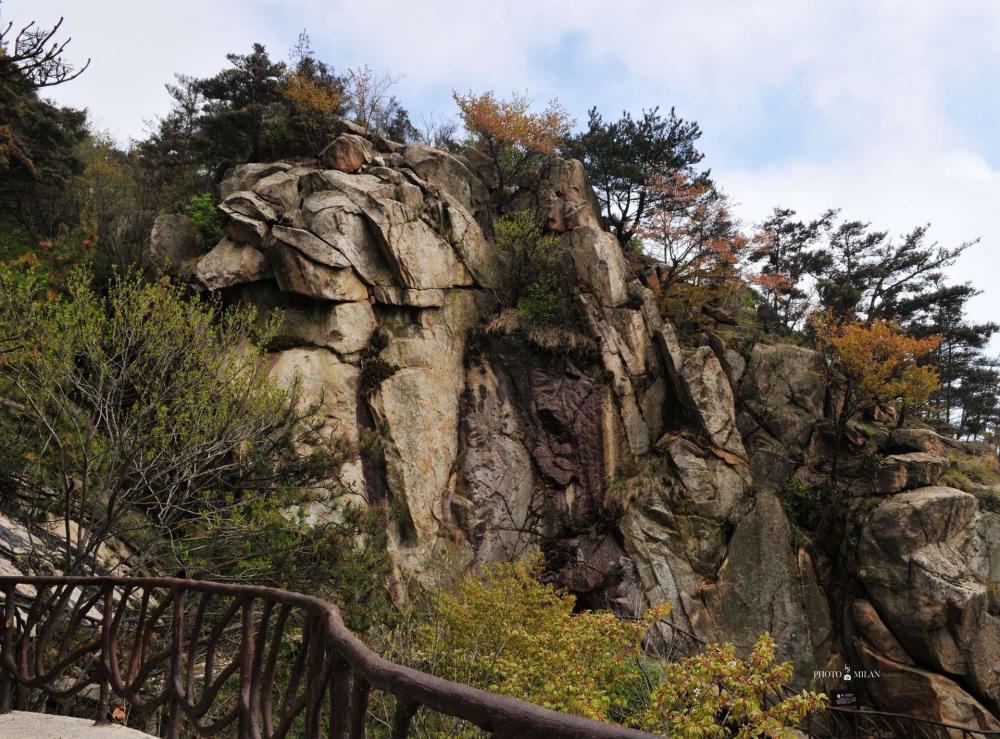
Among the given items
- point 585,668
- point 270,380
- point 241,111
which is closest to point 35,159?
point 241,111

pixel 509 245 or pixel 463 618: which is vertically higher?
pixel 509 245

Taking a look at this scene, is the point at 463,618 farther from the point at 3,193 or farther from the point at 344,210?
the point at 3,193

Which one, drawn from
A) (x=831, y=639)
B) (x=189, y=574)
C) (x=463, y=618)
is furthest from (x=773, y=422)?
(x=189, y=574)

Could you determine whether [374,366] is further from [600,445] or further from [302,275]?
[600,445]

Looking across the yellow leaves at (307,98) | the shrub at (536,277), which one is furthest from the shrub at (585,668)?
the yellow leaves at (307,98)

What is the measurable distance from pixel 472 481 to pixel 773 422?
30.5 feet

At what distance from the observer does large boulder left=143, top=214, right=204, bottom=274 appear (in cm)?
1592

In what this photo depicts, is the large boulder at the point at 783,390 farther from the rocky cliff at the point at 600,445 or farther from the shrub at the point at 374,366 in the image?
the shrub at the point at 374,366

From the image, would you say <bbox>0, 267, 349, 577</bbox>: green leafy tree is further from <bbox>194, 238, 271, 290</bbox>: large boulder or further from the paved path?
<bbox>194, 238, 271, 290</bbox>: large boulder

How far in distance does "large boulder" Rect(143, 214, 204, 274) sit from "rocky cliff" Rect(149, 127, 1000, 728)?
0.35ft

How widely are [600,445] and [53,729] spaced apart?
46.7 ft

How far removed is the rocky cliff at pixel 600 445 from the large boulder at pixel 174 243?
11 cm

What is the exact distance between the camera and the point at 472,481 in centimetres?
1598

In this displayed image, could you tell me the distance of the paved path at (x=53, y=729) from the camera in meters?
3.98
